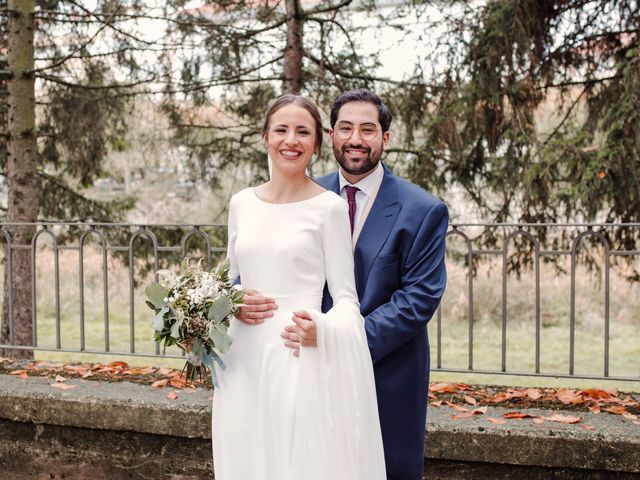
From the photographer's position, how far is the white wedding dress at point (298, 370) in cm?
249

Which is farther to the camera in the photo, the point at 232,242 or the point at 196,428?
the point at 196,428

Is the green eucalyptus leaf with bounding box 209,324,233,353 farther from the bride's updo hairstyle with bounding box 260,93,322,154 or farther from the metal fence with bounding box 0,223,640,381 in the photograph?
the metal fence with bounding box 0,223,640,381

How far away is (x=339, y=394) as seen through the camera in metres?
2.50

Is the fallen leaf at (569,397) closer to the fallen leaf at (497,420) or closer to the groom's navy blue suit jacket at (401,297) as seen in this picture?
the fallen leaf at (497,420)

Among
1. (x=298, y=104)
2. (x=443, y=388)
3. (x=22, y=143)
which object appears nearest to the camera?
(x=298, y=104)

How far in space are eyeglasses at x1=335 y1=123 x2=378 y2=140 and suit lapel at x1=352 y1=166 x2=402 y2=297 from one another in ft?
0.71

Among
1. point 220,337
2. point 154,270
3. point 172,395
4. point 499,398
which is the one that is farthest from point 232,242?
point 154,270

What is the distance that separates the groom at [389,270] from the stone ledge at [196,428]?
1168 millimetres

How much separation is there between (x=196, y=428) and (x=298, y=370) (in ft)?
6.14

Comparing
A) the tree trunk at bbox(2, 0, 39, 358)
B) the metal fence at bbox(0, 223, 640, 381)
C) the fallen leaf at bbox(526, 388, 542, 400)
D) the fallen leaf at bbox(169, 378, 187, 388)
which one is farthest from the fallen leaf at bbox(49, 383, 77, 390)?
the tree trunk at bbox(2, 0, 39, 358)

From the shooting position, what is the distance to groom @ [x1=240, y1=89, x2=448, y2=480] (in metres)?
2.59

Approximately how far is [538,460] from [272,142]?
2269mm

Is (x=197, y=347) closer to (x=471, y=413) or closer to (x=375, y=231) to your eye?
(x=375, y=231)

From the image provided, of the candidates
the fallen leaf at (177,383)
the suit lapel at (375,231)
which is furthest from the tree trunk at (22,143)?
the suit lapel at (375,231)
